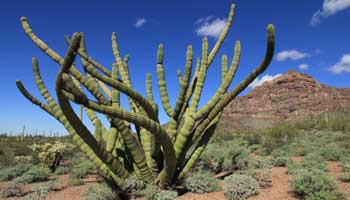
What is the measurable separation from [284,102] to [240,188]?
287ft

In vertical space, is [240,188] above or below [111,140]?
below

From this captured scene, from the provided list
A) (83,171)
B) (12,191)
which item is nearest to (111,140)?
(12,191)

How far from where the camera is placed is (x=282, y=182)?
6.86 meters

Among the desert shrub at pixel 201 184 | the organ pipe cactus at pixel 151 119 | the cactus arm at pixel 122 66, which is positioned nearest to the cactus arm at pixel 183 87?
the organ pipe cactus at pixel 151 119

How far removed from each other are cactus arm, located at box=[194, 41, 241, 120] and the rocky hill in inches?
2674

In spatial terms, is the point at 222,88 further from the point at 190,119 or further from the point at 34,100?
the point at 34,100

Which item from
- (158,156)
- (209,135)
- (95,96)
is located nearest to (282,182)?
(209,135)

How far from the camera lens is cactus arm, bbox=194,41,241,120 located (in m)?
6.25

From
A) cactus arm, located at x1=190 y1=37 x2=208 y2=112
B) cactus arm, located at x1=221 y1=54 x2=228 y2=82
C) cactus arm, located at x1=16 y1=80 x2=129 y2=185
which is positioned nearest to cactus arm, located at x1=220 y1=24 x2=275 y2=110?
cactus arm, located at x1=190 y1=37 x2=208 y2=112

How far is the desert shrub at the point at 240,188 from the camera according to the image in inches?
228

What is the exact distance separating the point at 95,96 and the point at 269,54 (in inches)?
114

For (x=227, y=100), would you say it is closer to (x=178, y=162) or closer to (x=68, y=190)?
(x=178, y=162)

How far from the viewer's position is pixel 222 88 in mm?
6461

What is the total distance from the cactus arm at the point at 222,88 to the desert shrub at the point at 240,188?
1385mm
